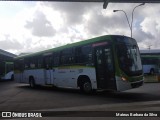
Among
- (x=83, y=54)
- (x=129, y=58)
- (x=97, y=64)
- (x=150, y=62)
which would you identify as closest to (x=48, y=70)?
(x=83, y=54)

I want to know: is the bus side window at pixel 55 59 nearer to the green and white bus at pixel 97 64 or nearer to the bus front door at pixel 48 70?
the green and white bus at pixel 97 64

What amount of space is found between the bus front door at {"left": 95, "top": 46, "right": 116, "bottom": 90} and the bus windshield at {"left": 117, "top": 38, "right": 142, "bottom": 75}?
53 centimetres

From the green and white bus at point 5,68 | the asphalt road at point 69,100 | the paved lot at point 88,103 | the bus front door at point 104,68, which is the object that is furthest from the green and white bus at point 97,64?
the green and white bus at point 5,68

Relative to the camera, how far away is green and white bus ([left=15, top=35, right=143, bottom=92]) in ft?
48.3

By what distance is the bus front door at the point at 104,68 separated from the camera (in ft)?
49.0

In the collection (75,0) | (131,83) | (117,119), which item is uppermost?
(75,0)

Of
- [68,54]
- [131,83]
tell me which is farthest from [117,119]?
[68,54]

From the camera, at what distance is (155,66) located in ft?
143

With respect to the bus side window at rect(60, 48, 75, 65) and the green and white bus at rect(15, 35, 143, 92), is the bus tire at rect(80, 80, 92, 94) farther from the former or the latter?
the bus side window at rect(60, 48, 75, 65)

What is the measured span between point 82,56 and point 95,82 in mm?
2034

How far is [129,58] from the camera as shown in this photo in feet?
49.7

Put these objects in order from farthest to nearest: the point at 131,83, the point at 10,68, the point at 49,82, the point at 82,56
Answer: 1. the point at 10,68
2. the point at 49,82
3. the point at 82,56
4. the point at 131,83

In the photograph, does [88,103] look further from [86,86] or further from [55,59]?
[55,59]

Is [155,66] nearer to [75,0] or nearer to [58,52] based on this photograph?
[58,52]
